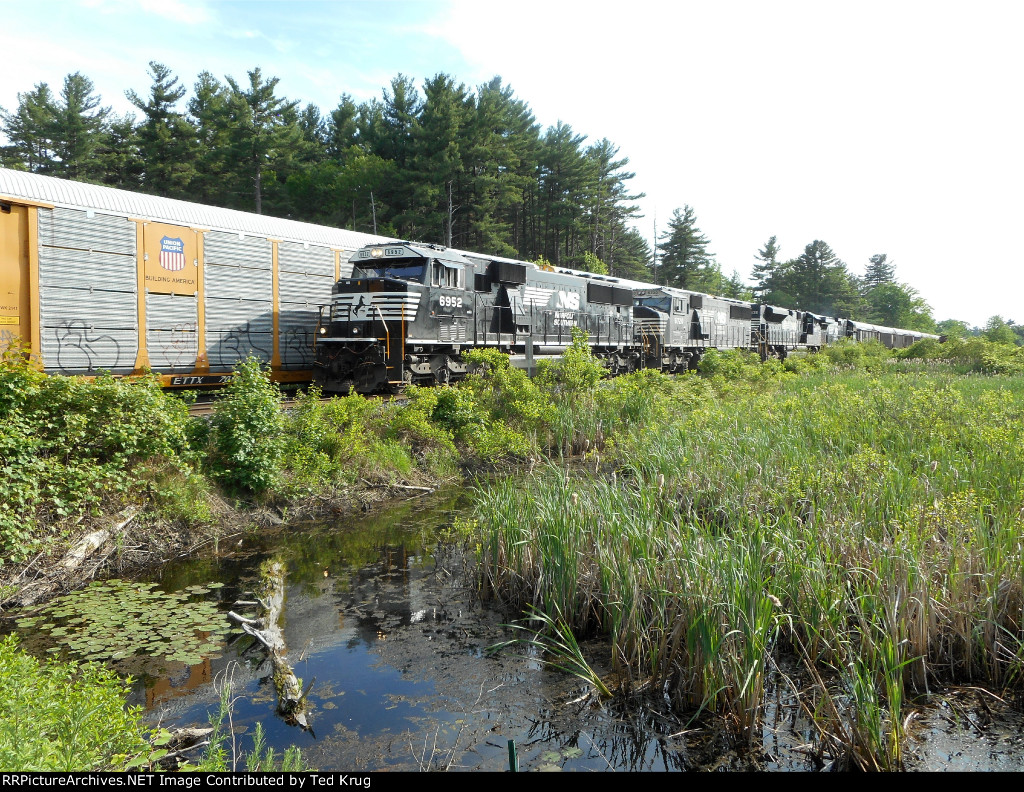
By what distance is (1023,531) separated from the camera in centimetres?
524

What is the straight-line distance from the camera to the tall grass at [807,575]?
4.29 metres

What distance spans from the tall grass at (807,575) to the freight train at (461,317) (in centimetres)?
738

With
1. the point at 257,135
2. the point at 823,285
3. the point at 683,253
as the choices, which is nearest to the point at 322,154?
the point at 257,135

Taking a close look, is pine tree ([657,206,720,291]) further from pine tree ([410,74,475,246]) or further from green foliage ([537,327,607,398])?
green foliage ([537,327,607,398])

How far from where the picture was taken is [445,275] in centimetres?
1592

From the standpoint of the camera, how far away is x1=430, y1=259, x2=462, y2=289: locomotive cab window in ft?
51.0

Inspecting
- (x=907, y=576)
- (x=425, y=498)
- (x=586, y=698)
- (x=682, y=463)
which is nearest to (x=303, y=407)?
(x=425, y=498)

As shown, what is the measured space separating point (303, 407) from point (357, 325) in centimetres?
464

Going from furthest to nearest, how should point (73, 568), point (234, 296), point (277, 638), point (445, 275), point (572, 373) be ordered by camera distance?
A: point (445, 275), point (234, 296), point (572, 373), point (73, 568), point (277, 638)

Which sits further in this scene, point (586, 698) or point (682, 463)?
point (682, 463)

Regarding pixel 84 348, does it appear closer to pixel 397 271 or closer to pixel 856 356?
pixel 397 271

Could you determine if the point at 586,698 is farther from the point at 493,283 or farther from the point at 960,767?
the point at 493,283

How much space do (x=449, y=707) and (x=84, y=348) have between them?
10929 millimetres

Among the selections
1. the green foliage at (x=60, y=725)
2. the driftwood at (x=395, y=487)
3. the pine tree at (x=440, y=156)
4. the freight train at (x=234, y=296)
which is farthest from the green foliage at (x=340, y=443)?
the pine tree at (x=440, y=156)
